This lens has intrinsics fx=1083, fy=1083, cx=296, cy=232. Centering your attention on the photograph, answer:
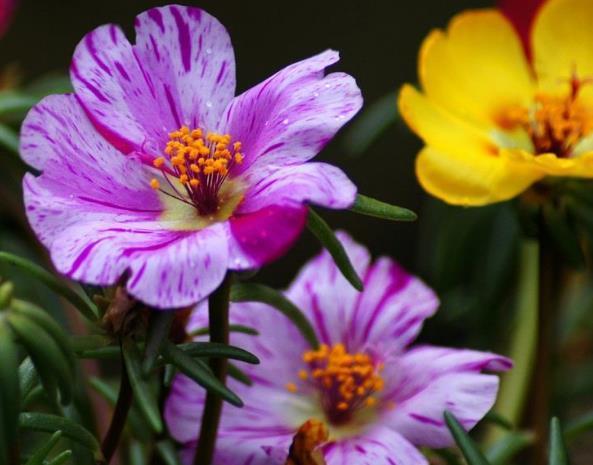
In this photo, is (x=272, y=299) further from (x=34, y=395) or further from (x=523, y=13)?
(x=523, y=13)

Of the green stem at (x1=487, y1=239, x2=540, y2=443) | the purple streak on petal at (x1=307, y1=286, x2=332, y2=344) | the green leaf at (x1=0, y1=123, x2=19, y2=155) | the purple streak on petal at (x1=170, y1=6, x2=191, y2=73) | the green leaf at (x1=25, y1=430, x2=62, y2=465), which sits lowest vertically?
the green stem at (x1=487, y1=239, x2=540, y2=443)

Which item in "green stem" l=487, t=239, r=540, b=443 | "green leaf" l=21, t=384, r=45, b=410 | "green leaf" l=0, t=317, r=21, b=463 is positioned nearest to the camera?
"green leaf" l=0, t=317, r=21, b=463

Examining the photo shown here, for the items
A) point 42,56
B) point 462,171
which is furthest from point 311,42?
point 462,171

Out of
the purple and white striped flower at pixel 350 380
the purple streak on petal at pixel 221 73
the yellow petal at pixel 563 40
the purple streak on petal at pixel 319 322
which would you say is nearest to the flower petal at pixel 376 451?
the purple and white striped flower at pixel 350 380

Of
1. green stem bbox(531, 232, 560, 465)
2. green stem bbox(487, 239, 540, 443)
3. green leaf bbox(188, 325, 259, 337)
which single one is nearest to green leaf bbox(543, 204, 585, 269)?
green stem bbox(531, 232, 560, 465)

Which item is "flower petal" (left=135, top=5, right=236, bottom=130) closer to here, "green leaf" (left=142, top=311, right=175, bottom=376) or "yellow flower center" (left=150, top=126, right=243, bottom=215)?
"yellow flower center" (left=150, top=126, right=243, bottom=215)

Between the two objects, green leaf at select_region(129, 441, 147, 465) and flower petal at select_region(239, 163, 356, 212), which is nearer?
flower petal at select_region(239, 163, 356, 212)

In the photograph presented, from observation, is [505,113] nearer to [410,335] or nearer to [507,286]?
[410,335]

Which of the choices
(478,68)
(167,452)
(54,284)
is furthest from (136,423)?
(478,68)
